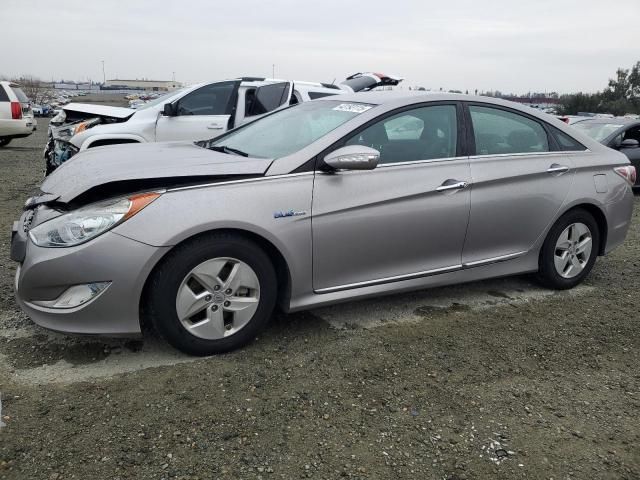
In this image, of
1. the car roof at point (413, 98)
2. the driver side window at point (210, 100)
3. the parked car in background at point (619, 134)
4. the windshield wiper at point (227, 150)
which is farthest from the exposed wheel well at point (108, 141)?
the parked car in background at point (619, 134)

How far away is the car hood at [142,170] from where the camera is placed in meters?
2.89

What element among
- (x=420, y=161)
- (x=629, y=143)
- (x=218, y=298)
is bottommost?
(x=218, y=298)

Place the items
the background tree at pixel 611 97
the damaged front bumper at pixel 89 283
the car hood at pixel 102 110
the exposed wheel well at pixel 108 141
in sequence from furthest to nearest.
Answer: the background tree at pixel 611 97 < the car hood at pixel 102 110 < the exposed wheel well at pixel 108 141 < the damaged front bumper at pixel 89 283

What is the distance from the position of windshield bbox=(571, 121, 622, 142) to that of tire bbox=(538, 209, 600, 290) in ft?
18.1

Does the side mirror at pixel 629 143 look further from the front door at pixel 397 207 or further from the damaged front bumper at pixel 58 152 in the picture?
the damaged front bumper at pixel 58 152

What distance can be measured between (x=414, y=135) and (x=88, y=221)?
217 cm

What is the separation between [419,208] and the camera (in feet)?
11.5

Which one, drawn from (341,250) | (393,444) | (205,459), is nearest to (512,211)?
(341,250)

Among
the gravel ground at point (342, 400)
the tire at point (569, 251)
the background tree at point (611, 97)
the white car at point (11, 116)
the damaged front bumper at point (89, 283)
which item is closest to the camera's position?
the gravel ground at point (342, 400)

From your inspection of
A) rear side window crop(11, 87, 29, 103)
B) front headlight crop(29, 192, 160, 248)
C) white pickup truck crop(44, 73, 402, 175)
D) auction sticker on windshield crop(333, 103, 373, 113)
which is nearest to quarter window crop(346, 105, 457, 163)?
auction sticker on windshield crop(333, 103, 373, 113)

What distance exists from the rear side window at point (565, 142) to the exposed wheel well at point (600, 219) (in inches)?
18.2

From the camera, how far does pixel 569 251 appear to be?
14.3 ft

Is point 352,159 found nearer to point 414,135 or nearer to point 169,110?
point 414,135

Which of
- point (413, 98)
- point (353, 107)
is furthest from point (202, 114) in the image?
point (413, 98)
